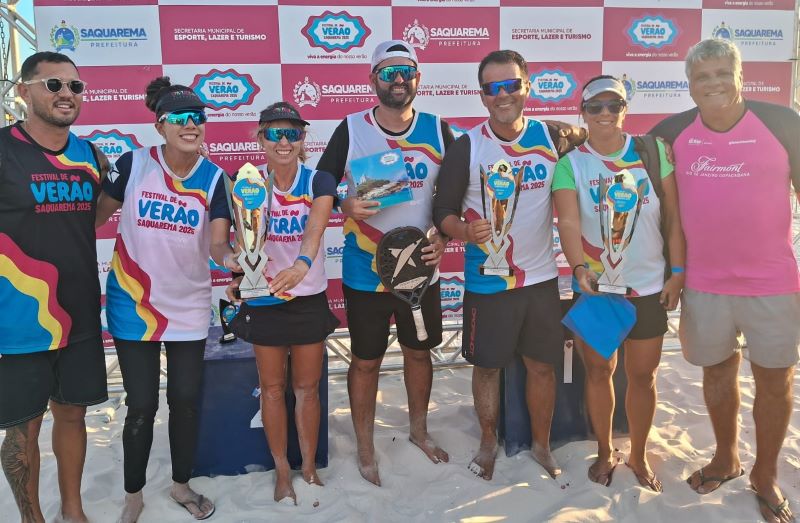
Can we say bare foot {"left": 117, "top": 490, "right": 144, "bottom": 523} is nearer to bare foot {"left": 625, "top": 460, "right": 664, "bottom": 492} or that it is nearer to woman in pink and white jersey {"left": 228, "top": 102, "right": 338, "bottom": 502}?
woman in pink and white jersey {"left": 228, "top": 102, "right": 338, "bottom": 502}

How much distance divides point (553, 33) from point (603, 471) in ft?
9.87

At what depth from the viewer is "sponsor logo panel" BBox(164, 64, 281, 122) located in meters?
3.92

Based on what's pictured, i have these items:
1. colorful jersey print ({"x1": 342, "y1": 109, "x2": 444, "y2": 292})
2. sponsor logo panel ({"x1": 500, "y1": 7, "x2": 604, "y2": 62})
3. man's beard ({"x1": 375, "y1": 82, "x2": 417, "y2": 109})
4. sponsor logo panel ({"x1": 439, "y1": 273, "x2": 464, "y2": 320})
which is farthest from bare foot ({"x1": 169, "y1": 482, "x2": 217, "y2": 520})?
sponsor logo panel ({"x1": 500, "y1": 7, "x2": 604, "y2": 62})

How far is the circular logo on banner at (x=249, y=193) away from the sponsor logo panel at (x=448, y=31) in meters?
2.17

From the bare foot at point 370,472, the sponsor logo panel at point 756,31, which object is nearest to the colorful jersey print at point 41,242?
the bare foot at point 370,472

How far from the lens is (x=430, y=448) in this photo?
125 inches

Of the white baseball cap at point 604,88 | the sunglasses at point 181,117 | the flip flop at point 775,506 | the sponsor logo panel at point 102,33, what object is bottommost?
the flip flop at point 775,506

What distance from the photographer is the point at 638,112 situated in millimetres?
4391

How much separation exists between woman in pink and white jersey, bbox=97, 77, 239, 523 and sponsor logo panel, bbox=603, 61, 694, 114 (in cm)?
319

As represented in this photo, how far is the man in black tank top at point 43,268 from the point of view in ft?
7.54

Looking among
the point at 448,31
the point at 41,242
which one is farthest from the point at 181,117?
the point at 448,31

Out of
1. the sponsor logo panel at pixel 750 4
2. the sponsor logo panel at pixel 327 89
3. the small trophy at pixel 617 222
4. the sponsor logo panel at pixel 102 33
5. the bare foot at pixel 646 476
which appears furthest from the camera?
the sponsor logo panel at pixel 750 4

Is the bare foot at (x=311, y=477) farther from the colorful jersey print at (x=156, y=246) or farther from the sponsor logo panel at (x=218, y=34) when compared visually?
the sponsor logo panel at (x=218, y=34)

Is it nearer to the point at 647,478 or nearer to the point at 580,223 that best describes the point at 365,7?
the point at 580,223
